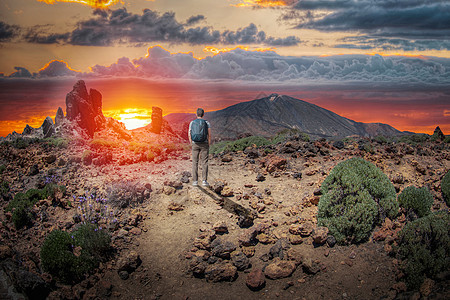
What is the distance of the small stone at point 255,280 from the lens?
5.65 meters

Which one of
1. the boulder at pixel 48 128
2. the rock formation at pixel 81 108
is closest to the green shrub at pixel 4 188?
the rock formation at pixel 81 108

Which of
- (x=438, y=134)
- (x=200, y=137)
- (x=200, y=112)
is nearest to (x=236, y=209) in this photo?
(x=200, y=137)

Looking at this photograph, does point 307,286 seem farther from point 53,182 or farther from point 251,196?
point 53,182

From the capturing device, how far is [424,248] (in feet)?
18.5

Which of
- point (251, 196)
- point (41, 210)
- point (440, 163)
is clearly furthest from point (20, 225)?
point (440, 163)

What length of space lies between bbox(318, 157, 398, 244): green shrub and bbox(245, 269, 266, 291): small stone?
84.4 inches

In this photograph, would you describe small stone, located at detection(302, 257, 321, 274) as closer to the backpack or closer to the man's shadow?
the man's shadow

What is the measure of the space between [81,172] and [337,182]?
9.22 meters

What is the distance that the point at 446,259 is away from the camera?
5359 mm

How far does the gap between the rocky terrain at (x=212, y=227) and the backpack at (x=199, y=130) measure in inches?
A: 62.6

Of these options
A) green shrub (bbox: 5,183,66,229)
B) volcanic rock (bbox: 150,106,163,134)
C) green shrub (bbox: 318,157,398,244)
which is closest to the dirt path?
green shrub (bbox: 318,157,398,244)

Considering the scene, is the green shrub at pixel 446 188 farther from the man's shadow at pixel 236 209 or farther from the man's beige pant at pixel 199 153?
the man's beige pant at pixel 199 153

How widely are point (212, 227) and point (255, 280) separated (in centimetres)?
229

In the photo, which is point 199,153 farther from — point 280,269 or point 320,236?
point 280,269
